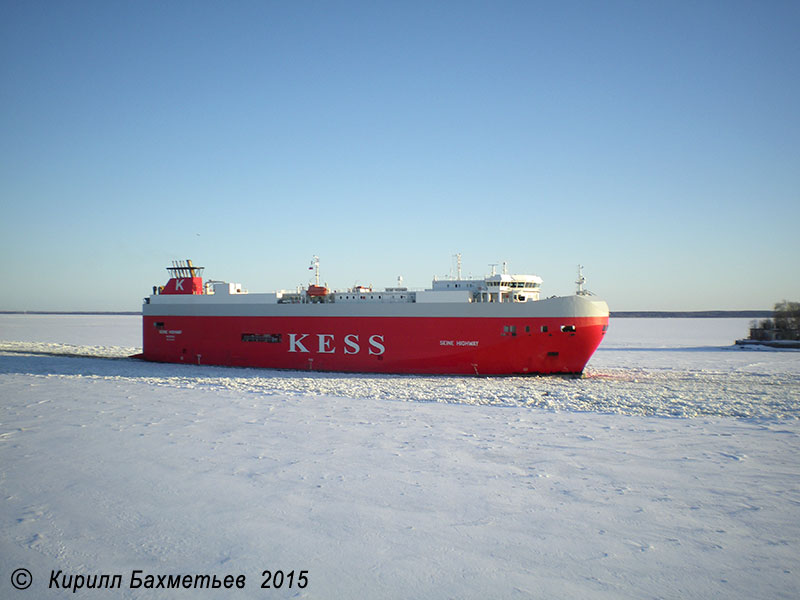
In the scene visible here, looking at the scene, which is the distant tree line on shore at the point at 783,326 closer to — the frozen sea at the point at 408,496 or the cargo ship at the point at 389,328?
the cargo ship at the point at 389,328

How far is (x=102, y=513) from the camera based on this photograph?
16.3ft

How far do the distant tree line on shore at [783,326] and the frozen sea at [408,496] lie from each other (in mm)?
22433

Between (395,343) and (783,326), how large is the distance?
27831 millimetres

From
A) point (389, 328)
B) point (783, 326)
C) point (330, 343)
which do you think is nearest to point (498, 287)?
point (389, 328)

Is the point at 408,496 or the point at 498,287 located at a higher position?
the point at 498,287

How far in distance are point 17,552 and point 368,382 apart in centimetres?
1077

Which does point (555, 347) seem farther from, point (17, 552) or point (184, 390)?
point (17, 552)

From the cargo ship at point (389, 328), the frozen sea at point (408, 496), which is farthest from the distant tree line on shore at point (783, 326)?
the frozen sea at point (408, 496)

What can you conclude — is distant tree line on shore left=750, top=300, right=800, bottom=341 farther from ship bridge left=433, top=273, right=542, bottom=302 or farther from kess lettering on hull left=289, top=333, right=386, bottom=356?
kess lettering on hull left=289, top=333, right=386, bottom=356

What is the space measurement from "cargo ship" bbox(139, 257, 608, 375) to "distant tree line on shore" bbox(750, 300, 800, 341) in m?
20.8

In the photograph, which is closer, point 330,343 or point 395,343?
point 395,343

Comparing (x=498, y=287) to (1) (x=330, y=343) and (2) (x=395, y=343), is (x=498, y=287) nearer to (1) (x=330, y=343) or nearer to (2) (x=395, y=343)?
(2) (x=395, y=343)

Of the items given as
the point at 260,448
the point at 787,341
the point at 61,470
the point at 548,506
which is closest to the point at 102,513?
the point at 61,470

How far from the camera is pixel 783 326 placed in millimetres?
29203
